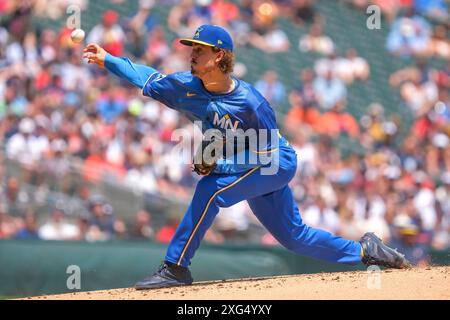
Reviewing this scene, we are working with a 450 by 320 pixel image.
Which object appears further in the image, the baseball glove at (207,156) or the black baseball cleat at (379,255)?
the black baseball cleat at (379,255)

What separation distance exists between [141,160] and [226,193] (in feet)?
20.3

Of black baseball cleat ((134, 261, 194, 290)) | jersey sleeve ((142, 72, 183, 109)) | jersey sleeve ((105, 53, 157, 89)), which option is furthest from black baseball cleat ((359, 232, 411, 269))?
jersey sleeve ((105, 53, 157, 89))

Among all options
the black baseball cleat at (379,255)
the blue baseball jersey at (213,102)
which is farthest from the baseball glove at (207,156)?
the black baseball cleat at (379,255)

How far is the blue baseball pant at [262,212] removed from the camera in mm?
6488

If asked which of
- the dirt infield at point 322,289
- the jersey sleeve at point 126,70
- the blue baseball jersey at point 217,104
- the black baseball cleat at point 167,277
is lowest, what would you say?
the dirt infield at point 322,289

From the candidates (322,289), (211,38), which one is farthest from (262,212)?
(211,38)

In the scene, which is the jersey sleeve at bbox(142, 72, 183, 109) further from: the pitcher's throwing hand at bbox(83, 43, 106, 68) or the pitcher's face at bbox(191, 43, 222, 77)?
the pitcher's throwing hand at bbox(83, 43, 106, 68)

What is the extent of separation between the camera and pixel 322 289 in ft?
20.8

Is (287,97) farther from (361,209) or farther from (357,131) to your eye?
(361,209)

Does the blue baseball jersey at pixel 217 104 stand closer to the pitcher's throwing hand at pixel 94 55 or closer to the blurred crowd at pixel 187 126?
the pitcher's throwing hand at pixel 94 55

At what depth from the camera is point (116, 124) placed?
42.5ft

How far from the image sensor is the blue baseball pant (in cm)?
649

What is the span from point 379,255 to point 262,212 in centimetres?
107

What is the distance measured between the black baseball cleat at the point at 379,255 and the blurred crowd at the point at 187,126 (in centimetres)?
424
